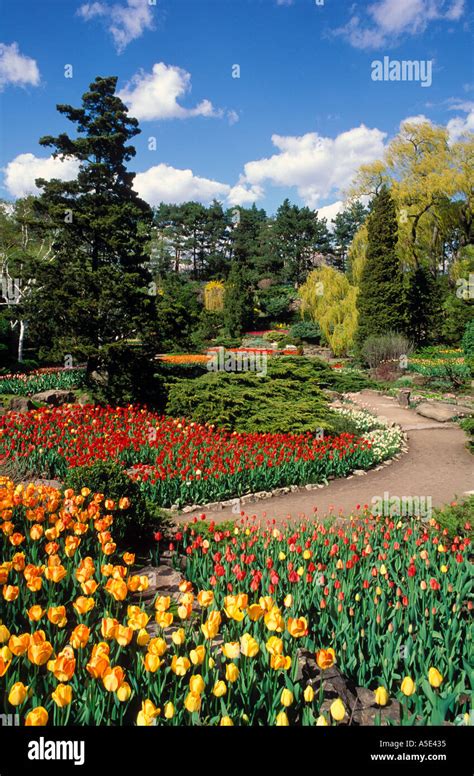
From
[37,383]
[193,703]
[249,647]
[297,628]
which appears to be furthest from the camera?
[37,383]

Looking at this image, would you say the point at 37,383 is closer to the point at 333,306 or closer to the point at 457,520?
the point at 457,520

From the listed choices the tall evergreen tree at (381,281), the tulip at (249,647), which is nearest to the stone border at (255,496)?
the tulip at (249,647)

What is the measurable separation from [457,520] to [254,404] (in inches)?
255

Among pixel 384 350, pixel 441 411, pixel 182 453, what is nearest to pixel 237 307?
pixel 384 350

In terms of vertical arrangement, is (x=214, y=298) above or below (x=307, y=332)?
above

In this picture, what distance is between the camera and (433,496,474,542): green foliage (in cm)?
474

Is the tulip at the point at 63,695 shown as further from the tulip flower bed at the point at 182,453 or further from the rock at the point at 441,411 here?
the rock at the point at 441,411

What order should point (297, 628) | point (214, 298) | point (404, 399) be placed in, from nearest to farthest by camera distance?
point (297, 628)
point (404, 399)
point (214, 298)

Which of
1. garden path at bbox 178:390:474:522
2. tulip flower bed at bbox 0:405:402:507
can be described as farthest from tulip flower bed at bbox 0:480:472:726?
tulip flower bed at bbox 0:405:402:507

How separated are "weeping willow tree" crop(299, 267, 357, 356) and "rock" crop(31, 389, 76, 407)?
57.8ft

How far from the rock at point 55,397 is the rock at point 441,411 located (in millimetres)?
10165

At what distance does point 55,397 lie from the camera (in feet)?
41.9

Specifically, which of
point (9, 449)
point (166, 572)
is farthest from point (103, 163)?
point (166, 572)

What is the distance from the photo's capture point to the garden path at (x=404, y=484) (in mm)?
6793
